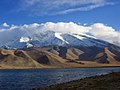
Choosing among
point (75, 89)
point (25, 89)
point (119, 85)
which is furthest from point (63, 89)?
point (25, 89)

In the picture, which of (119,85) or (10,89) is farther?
(10,89)

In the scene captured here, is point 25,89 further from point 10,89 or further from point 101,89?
point 101,89

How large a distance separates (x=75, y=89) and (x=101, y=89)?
225 inches

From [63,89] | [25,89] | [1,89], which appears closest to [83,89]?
[63,89]

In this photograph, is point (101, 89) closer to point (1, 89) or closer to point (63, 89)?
point (63, 89)

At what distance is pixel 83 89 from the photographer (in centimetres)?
5406

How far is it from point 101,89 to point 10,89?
4101cm

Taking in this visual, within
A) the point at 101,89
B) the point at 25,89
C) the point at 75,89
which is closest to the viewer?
the point at 101,89

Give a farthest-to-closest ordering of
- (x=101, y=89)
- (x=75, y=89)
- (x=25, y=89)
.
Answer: (x=25, y=89), (x=75, y=89), (x=101, y=89)

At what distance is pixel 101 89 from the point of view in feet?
169

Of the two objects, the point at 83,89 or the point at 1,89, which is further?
the point at 1,89

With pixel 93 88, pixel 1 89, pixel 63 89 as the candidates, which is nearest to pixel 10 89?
pixel 1 89

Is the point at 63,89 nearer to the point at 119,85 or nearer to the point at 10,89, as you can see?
the point at 119,85

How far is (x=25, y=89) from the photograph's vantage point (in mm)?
85250
